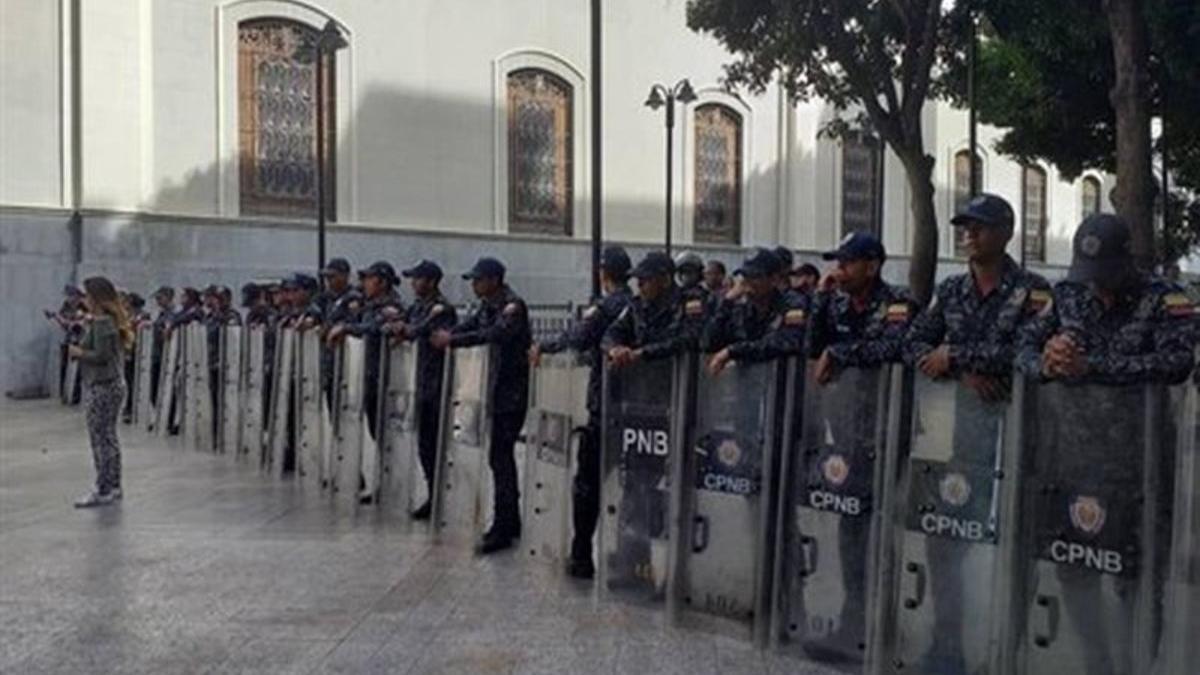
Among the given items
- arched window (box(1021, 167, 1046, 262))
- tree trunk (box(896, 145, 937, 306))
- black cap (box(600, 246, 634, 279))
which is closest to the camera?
black cap (box(600, 246, 634, 279))

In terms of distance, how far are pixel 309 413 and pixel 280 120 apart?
1472cm

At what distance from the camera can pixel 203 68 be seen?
24.6 meters

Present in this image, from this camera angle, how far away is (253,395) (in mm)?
13516

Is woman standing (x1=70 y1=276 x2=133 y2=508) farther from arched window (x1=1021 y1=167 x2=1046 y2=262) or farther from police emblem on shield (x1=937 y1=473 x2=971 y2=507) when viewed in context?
arched window (x1=1021 y1=167 x2=1046 y2=262)

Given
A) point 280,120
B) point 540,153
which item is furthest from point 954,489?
point 540,153

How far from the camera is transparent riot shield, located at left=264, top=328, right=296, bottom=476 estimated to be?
1223 centimetres

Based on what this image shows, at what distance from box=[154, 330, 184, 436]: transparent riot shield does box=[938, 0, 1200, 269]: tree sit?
1014 centimetres

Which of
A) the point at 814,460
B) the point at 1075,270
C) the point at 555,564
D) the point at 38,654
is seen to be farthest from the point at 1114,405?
the point at 38,654

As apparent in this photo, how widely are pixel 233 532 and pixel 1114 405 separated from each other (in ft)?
21.9

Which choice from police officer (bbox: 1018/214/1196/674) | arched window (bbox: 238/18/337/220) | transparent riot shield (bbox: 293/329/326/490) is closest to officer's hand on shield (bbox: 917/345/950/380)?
police officer (bbox: 1018/214/1196/674)

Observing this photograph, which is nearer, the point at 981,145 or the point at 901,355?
the point at 901,355

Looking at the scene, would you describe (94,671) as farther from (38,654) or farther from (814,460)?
(814,460)

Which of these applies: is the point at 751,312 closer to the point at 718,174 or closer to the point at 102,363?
the point at 102,363

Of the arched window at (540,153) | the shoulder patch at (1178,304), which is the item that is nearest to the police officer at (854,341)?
the shoulder patch at (1178,304)
